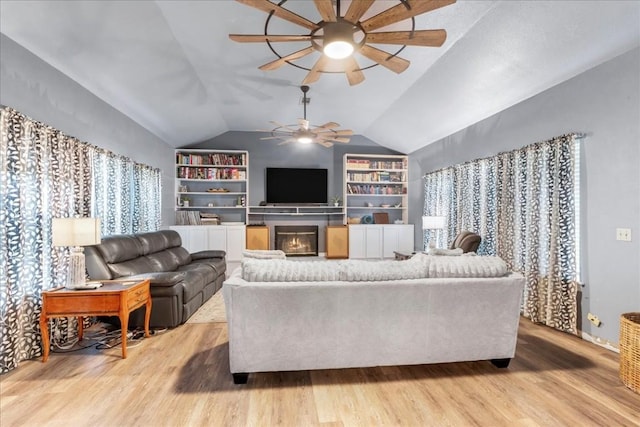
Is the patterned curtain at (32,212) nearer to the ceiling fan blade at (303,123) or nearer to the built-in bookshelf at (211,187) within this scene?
the ceiling fan blade at (303,123)

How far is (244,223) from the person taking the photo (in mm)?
7375

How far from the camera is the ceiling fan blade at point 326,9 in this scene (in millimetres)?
1942

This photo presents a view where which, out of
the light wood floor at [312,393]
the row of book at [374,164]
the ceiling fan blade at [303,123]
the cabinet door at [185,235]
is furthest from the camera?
the row of book at [374,164]

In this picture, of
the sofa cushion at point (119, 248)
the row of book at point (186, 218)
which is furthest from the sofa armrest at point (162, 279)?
the row of book at point (186, 218)

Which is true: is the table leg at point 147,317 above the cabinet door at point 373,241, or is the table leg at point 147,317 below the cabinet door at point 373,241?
below

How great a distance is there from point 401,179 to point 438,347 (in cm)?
584

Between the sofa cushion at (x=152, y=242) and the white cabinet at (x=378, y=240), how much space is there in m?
3.98

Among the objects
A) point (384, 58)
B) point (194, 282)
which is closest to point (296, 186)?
point (194, 282)

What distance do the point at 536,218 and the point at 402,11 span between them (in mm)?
2978

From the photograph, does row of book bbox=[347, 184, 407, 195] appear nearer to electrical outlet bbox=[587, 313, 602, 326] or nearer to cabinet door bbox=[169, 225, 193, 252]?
cabinet door bbox=[169, 225, 193, 252]

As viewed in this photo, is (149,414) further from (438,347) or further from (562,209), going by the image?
(562,209)

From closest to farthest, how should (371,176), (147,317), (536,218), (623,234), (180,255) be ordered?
1. (623,234)
2. (147,317)
3. (536,218)
4. (180,255)
5. (371,176)

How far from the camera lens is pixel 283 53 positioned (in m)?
3.84

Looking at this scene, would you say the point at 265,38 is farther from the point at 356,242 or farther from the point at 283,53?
the point at 356,242
